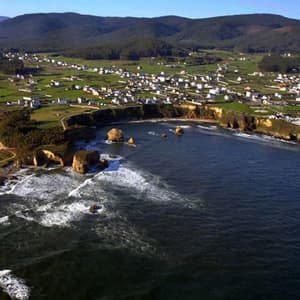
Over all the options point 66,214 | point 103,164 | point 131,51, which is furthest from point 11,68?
point 66,214

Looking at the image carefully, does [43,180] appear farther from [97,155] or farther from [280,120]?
[280,120]

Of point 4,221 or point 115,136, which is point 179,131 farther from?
point 4,221

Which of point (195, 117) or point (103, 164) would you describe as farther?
point (195, 117)

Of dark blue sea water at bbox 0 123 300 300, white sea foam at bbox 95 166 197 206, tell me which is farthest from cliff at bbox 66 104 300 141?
white sea foam at bbox 95 166 197 206

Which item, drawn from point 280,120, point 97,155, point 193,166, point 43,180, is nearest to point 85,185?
point 43,180

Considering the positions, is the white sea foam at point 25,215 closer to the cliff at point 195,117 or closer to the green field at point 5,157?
the green field at point 5,157

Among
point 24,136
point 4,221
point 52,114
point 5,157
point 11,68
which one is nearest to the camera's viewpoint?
point 4,221

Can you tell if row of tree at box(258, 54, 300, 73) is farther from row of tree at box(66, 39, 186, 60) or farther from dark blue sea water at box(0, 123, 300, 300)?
dark blue sea water at box(0, 123, 300, 300)
